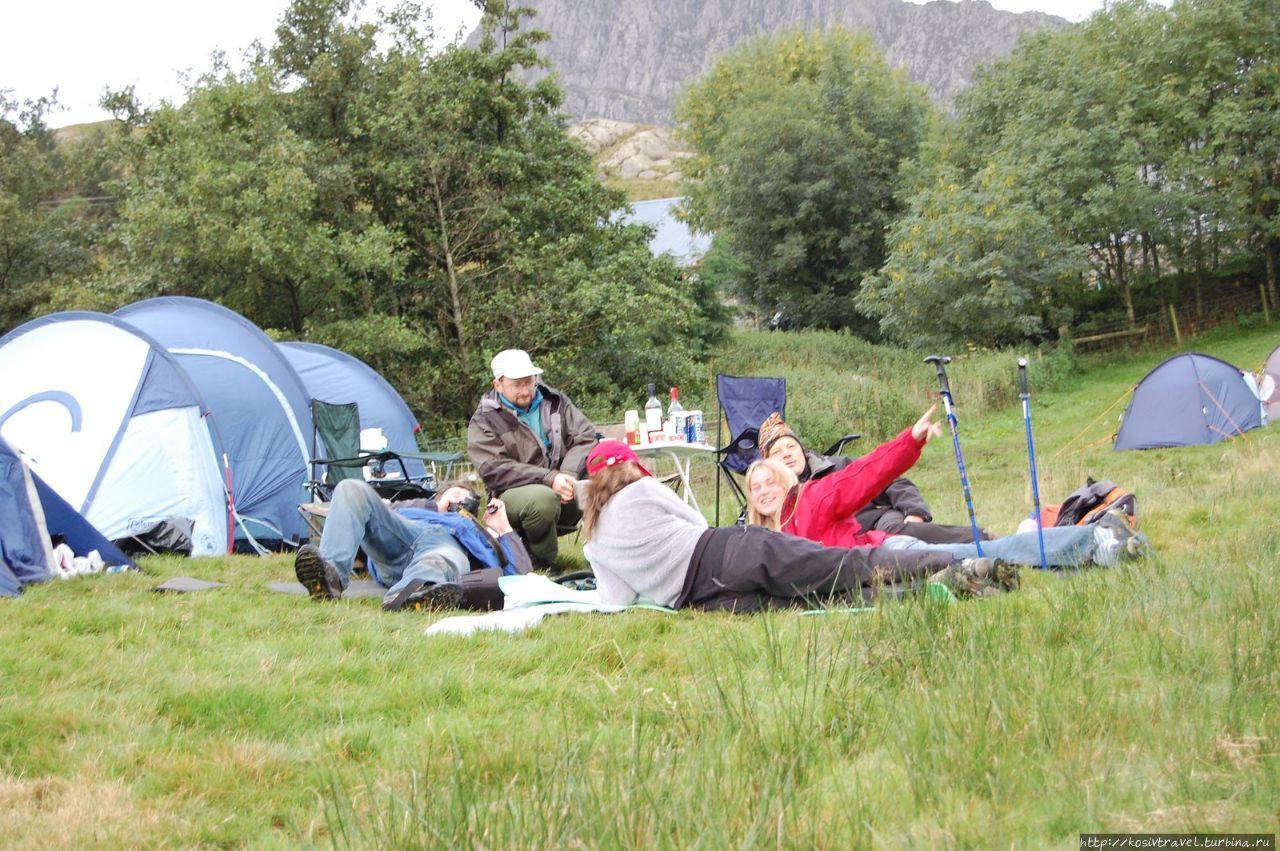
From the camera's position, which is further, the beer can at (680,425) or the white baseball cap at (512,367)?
the beer can at (680,425)

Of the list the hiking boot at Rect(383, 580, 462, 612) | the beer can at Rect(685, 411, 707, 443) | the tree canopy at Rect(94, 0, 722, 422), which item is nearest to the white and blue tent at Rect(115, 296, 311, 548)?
the beer can at Rect(685, 411, 707, 443)

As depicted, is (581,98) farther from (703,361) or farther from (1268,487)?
(1268,487)

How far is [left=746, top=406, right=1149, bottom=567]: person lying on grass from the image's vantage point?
418cm

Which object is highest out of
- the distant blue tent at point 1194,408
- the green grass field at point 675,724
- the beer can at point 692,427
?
the beer can at point 692,427

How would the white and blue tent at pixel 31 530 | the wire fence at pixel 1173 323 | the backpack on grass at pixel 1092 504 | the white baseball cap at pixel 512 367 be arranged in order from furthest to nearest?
the wire fence at pixel 1173 323 → the white baseball cap at pixel 512 367 → the white and blue tent at pixel 31 530 → the backpack on grass at pixel 1092 504

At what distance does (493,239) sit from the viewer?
17.0m

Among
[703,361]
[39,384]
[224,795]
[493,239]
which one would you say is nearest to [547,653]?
[224,795]

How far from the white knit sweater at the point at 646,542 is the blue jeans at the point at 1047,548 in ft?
2.69

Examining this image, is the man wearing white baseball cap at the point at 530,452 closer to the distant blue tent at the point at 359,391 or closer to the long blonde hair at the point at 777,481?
the long blonde hair at the point at 777,481

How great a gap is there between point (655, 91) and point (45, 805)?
14740 cm

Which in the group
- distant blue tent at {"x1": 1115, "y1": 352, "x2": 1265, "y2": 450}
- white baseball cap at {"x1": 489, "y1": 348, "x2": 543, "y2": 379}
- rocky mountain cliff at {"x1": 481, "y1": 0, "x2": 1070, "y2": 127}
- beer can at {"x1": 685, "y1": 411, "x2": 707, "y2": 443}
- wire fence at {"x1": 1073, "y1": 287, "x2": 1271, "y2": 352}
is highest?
rocky mountain cliff at {"x1": 481, "y1": 0, "x2": 1070, "y2": 127}

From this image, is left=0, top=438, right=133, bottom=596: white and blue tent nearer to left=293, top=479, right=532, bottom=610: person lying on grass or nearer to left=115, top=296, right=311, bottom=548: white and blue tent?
left=293, top=479, right=532, bottom=610: person lying on grass

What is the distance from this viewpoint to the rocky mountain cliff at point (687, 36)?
456ft

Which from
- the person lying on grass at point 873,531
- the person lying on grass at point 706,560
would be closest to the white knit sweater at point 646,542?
the person lying on grass at point 706,560
